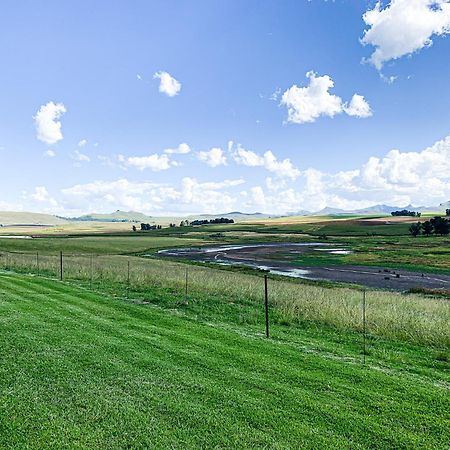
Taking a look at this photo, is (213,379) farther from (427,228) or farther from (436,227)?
(436,227)

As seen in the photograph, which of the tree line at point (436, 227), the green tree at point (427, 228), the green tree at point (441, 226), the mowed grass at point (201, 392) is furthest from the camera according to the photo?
the green tree at point (427, 228)

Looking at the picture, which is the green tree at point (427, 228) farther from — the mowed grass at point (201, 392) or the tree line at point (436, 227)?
the mowed grass at point (201, 392)

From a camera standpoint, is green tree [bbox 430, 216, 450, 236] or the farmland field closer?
the farmland field

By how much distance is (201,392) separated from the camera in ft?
26.7

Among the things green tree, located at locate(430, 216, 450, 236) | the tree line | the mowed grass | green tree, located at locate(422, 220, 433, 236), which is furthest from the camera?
green tree, located at locate(422, 220, 433, 236)

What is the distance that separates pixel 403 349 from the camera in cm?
1315

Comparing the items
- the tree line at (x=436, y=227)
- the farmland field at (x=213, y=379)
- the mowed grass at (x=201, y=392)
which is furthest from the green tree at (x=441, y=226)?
the mowed grass at (x=201, y=392)

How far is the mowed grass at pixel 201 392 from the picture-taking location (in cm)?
655

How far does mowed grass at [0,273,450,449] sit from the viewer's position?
6555 mm

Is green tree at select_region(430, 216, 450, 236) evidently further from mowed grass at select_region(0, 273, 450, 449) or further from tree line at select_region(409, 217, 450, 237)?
mowed grass at select_region(0, 273, 450, 449)

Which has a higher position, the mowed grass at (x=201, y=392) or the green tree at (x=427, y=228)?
the mowed grass at (x=201, y=392)

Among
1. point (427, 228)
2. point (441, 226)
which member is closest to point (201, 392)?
point (441, 226)

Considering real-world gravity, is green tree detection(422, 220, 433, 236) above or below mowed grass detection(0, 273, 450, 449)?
below

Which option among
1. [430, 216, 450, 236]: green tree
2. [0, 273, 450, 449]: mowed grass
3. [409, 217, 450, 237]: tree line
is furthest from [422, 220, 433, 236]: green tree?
[0, 273, 450, 449]: mowed grass
